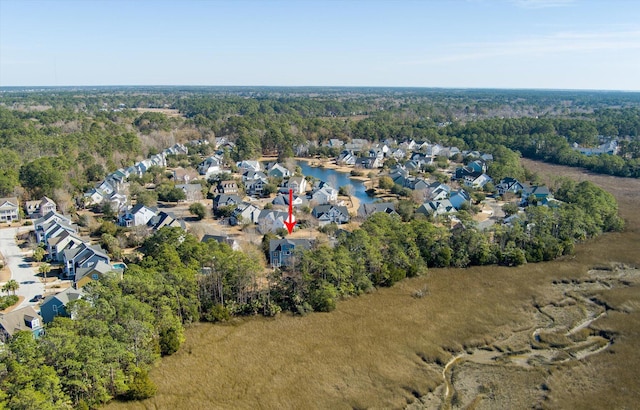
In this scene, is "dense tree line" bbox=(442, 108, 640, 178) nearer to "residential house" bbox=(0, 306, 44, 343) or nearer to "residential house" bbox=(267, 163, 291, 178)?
"residential house" bbox=(267, 163, 291, 178)

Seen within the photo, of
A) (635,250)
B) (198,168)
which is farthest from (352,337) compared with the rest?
(198,168)

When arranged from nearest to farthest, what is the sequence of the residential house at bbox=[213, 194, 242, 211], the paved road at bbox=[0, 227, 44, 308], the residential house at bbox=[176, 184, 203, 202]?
the paved road at bbox=[0, 227, 44, 308], the residential house at bbox=[213, 194, 242, 211], the residential house at bbox=[176, 184, 203, 202]

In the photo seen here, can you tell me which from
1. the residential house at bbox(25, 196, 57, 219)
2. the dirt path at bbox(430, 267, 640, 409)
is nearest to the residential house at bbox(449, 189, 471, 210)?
the dirt path at bbox(430, 267, 640, 409)

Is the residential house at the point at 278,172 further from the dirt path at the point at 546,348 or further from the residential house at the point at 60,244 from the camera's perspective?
the dirt path at the point at 546,348

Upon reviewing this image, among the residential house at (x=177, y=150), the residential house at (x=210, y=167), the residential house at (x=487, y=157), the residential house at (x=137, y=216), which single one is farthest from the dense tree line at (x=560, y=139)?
the residential house at (x=137, y=216)

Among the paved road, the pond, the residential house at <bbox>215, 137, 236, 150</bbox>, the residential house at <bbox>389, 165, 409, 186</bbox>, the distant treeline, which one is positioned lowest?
the paved road

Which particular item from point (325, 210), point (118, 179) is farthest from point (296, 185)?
point (118, 179)

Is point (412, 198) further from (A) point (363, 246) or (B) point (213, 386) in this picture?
(B) point (213, 386)
